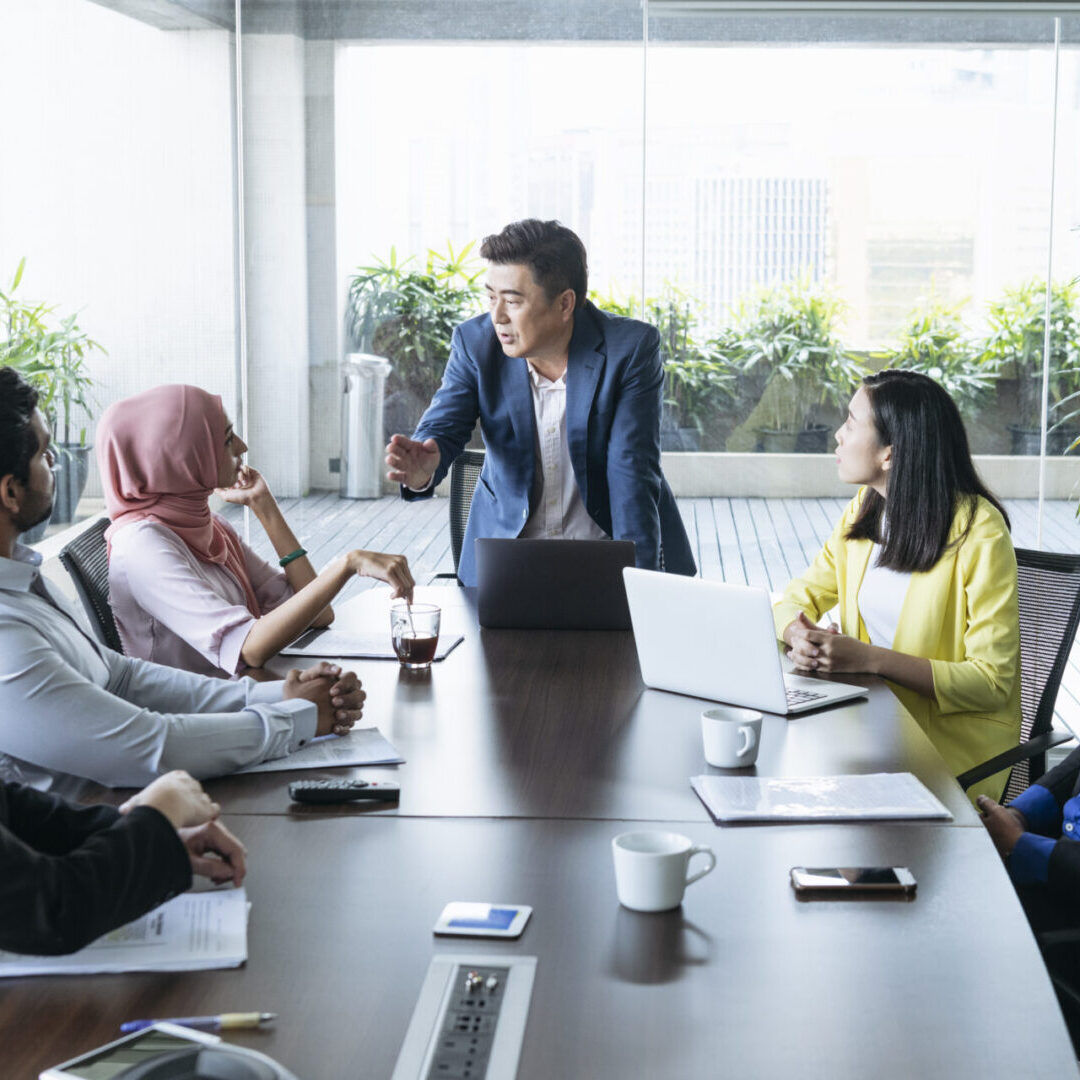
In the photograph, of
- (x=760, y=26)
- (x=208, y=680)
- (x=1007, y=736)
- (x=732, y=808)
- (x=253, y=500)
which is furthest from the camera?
(x=760, y=26)

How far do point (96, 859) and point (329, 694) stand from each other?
71 centimetres

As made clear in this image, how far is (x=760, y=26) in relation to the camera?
4.67m

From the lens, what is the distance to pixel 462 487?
12.8ft

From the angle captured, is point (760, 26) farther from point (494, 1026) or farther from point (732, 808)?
point (494, 1026)

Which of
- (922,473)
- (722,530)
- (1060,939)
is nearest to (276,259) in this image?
(722,530)

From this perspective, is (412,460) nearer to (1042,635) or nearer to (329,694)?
(329,694)

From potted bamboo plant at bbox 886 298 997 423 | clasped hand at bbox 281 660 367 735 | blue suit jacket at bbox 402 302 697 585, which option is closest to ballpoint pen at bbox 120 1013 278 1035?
clasped hand at bbox 281 660 367 735

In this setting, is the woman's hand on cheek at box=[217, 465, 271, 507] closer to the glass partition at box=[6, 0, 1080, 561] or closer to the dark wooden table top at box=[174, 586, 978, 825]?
the dark wooden table top at box=[174, 586, 978, 825]

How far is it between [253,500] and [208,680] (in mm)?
866

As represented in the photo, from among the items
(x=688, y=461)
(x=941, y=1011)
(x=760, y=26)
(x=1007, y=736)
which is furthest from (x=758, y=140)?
(x=941, y=1011)

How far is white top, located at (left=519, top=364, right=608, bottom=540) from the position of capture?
322cm

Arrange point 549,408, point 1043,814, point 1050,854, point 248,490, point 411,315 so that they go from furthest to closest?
point 411,315
point 549,408
point 248,490
point 1043,814
point 1050,854

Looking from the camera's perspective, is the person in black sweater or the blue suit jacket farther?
the blue suit jacket

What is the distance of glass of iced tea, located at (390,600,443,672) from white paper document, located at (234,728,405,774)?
16.4 inches
